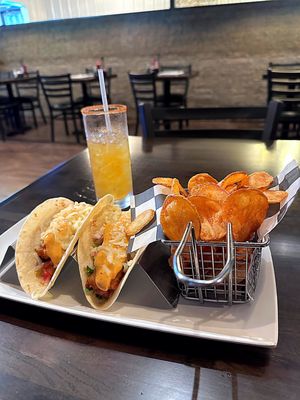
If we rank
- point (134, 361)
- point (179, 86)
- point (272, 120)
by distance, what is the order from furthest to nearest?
point (179, 86)
point (272, 120)
point (134, 361)

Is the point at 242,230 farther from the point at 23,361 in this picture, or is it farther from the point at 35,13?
the point at 35,13

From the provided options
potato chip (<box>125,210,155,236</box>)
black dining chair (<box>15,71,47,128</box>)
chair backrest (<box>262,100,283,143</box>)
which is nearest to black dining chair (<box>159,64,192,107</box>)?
black dining chair (<box>15,71,47,128</box>)

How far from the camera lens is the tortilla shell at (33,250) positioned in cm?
62

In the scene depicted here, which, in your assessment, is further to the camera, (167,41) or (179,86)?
(179,86)

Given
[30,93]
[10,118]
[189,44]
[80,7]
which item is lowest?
[10,118]

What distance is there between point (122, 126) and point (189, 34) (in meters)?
5.16

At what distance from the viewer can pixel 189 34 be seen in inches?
213

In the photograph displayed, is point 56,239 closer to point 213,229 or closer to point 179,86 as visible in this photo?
point 213,229

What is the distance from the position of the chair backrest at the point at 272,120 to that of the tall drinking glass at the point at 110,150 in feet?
2.78

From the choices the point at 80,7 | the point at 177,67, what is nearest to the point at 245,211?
the point at 177,67

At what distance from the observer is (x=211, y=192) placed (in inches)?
24.1

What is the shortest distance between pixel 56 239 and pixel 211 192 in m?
0.33

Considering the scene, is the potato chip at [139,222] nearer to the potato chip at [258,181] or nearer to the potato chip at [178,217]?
the potato chip at [178,217]

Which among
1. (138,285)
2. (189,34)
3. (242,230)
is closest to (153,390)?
(138,285)
